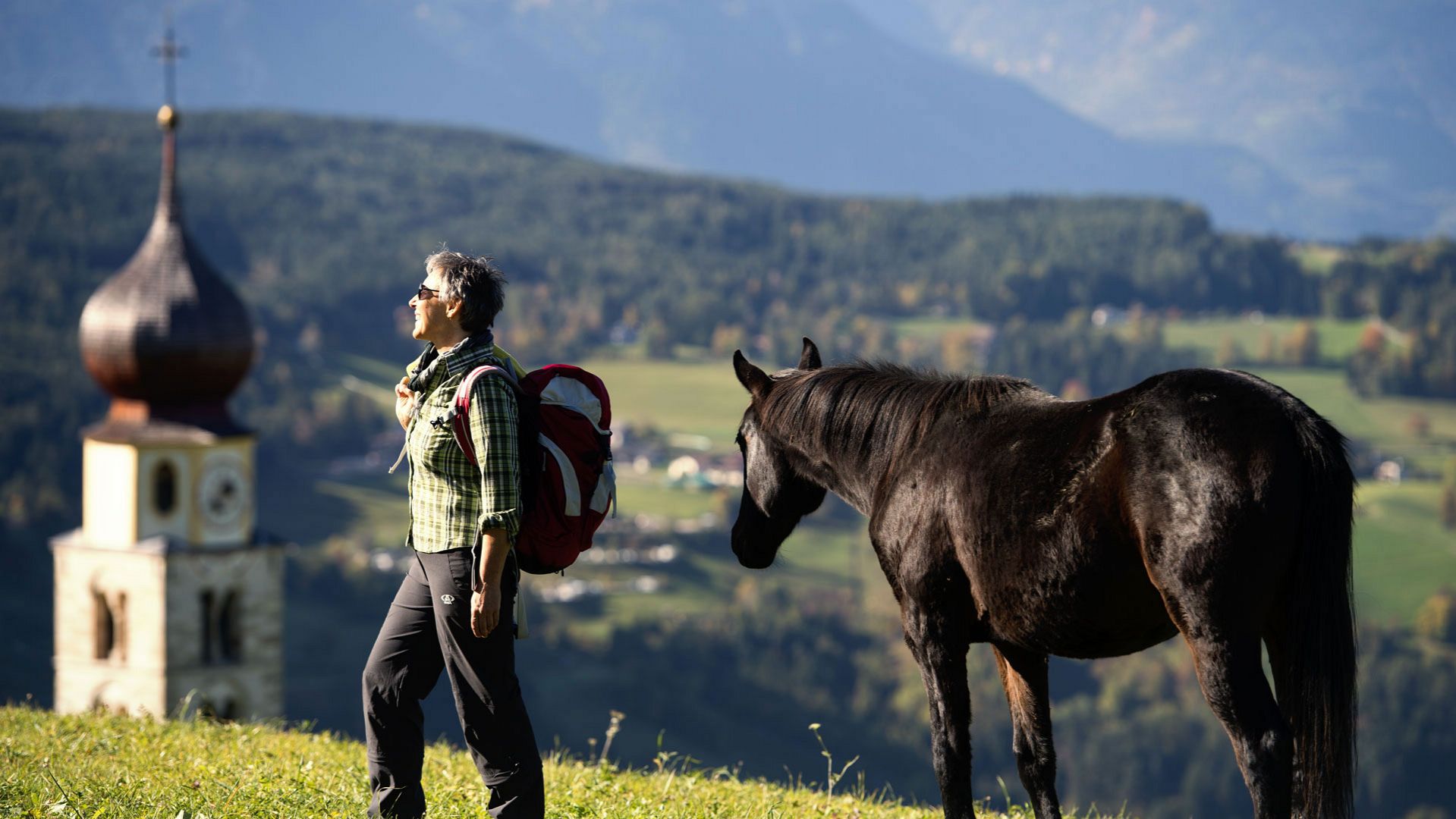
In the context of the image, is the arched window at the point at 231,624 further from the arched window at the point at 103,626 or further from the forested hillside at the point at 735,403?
the forested hillside at the point at 735,403

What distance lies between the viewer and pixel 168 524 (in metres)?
36.8

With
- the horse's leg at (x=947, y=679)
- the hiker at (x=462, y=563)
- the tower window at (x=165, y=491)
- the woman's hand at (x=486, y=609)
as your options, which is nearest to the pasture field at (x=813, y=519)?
the tower window at (x=165, y=491)

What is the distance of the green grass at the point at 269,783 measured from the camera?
5480 millimetres

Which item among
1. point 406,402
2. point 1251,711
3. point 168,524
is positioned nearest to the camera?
point 1251,711

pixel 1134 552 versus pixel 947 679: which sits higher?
pixel 1134 552

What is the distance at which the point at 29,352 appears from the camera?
391ft

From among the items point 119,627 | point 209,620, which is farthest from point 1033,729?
point 119,627

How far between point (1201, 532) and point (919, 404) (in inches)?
54.4

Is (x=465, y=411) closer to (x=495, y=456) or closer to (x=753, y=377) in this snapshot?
(x=495, y=456)

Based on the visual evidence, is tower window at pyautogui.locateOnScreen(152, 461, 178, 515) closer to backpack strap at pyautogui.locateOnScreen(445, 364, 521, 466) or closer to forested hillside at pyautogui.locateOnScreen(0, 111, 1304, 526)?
backpack strap at pyautogui.locateOnScreen(445, 364, 521, 466)

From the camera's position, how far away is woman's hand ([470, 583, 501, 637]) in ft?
15.6

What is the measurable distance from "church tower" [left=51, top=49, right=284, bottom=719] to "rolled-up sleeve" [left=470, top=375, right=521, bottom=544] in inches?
1309

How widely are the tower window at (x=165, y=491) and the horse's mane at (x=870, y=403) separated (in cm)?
3297

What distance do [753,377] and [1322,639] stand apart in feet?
7.94
